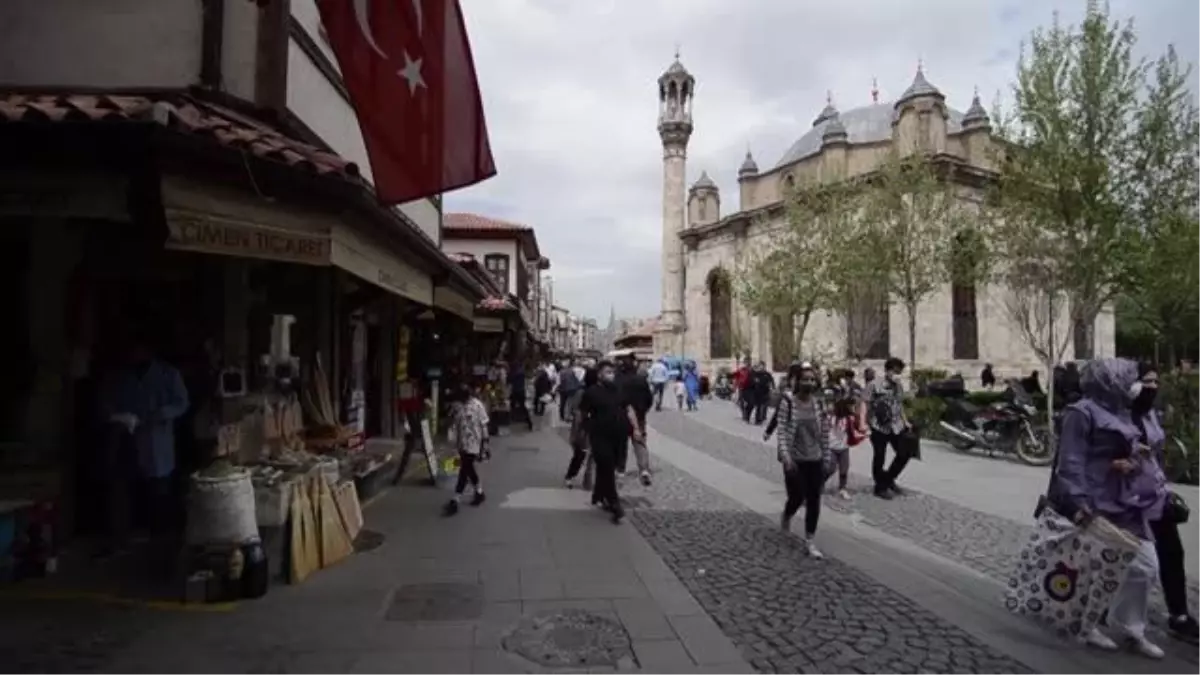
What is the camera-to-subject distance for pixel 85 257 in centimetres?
691

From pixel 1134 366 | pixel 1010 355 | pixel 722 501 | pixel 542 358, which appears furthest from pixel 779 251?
pixel 1134 366

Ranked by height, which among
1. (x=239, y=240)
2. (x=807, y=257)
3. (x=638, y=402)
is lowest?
(x=638, y=402)

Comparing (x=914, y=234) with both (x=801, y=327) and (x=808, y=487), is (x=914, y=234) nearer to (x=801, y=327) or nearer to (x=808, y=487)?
(x=801, y=327)

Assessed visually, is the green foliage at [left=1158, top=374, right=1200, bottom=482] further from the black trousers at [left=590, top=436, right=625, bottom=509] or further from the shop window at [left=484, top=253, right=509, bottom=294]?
the shop window at [left=484, top=253, right=509, bottom=294]

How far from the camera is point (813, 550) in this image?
7328mm

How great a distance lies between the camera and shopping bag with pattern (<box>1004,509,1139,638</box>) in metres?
4.89

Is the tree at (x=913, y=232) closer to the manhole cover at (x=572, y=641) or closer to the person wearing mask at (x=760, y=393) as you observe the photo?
the person wearing mask at (x=760, y=393)

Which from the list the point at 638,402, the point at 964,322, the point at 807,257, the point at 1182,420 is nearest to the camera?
the point at 638,402

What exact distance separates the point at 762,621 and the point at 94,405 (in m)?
5.82

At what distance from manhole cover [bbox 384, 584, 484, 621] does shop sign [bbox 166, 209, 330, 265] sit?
2482mm

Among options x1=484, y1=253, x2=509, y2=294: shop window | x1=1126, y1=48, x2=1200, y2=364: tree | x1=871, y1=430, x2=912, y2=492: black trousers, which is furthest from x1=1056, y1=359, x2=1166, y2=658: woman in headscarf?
x1=484, y1=253, x2=509, y2=294: shop window

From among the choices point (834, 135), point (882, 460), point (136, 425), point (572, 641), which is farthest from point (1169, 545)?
point (834, 135)

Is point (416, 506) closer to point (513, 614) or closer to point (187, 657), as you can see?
point (513, 614)

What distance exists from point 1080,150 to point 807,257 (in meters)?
17.3
